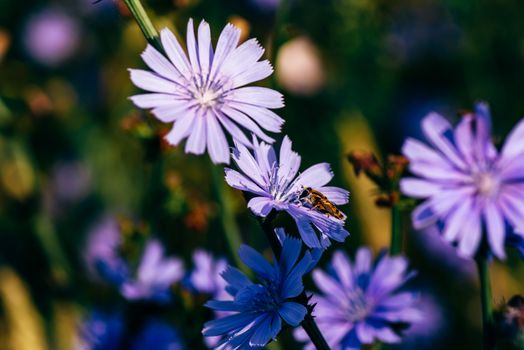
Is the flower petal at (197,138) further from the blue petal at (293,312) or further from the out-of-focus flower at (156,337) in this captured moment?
the out-of-focus flower at (156,337)

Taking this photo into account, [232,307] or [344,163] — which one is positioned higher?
[344,163]

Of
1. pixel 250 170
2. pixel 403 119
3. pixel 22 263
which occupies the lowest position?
pixel 250 170

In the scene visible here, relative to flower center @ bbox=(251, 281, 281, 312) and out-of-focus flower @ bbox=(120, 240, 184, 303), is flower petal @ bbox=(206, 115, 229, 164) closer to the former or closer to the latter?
flower center @ bbox=(251, 281, 281, 312)

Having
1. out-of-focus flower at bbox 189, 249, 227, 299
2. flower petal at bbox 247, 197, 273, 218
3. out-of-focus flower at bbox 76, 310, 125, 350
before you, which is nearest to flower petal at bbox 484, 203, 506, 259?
flower petal at bbox 247, 197, 273, 218

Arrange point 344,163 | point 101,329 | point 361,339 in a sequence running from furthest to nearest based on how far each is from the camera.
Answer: point 344,163
point 101,329
point 361,339

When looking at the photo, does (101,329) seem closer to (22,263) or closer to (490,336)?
(490,336)

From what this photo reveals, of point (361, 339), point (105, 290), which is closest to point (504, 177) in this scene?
point (361, 339)

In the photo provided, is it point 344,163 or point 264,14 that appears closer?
point 344,163
